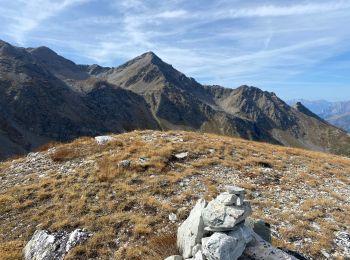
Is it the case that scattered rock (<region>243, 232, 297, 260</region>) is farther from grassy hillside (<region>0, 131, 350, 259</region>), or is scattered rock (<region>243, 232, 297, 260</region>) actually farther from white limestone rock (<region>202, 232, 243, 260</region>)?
grassy hillside (<region>0, 131, 350, 259</region>)

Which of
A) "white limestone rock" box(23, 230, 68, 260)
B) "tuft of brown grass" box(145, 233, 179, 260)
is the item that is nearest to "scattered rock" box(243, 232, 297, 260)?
"tuft of brown grass" box(145, 233, 179, 260)

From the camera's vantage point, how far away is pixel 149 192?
21.0 metres

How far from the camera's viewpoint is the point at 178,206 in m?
19.4

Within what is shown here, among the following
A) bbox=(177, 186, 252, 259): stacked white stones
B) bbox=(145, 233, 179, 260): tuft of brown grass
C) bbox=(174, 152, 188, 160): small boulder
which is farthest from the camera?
bbox=(174, 152, 188, 160): small boulder

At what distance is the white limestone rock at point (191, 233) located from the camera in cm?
1322

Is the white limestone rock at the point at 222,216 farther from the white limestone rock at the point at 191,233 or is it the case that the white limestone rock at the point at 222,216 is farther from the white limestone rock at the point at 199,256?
the white limestone rock at the point at 199,256

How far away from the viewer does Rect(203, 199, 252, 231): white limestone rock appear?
12.8m

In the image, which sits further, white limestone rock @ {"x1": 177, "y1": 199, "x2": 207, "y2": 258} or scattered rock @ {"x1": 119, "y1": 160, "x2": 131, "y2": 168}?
scattered rock @ {"x1": 119, "y1": 160, "x2": 131, "y2": 168}

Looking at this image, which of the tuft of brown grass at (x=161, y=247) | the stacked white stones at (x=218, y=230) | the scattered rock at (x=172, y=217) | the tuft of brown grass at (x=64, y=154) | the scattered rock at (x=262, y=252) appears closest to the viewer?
the stacked white stones at (x=218, y=230)

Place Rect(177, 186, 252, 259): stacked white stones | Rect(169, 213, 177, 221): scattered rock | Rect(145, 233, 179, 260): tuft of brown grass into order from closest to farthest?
1. Rect(177, 186, 252, 259): stacked white stones
2. Rect(145, 233, 179, 260): tuft of brown grass
3. Rect(169, 213, 177, 221): scattered rock

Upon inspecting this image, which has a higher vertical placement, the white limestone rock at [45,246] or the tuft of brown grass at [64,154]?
the tuft of brown grass at [64,154]

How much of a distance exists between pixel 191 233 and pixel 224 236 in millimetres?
1726

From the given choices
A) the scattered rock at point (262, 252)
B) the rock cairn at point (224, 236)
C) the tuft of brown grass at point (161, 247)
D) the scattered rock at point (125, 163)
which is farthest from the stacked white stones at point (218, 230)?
the scattered rock at point (125, 163)

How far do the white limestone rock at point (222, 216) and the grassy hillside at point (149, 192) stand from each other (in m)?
2.49
